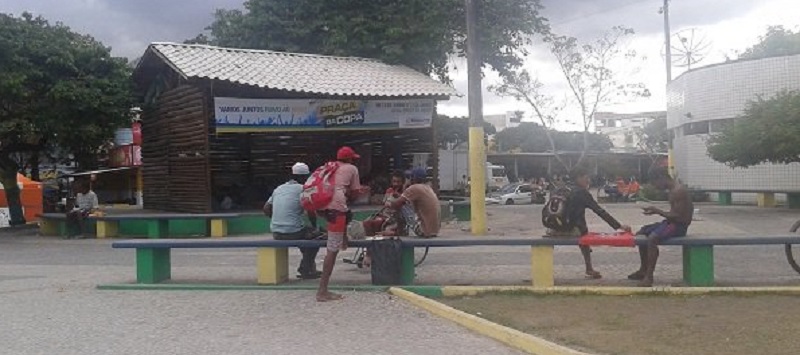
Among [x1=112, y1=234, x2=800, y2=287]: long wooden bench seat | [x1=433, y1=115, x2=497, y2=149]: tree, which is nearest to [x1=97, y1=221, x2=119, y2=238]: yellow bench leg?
[x1=112, y1=234, x2=800, y2=287]: long wooden bench seat

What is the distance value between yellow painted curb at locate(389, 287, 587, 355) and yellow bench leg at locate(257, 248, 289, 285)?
5.54ft

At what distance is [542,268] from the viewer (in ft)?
28.7

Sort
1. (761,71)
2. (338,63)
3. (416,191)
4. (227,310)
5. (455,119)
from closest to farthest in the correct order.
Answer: (227,310), (416,191), (338,63), (761,71), (455,119)

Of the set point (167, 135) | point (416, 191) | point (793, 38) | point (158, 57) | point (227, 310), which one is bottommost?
point (227, 310)

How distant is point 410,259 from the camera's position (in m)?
9.21

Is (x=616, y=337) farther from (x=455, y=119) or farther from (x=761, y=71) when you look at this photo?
(x=455, y=119)

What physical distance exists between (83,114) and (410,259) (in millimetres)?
13446

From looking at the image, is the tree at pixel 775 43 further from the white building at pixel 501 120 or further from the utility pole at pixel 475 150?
the white building at pixel 501 120

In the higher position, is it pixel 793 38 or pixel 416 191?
pixel 793 38

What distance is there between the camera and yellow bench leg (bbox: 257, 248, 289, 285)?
9.38 m

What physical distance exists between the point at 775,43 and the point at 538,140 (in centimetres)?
3108

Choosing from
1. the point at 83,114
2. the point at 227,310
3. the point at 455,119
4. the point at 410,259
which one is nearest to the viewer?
the point at 227,310

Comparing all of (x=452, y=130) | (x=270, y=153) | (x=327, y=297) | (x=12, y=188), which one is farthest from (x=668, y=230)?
(x=452, y=130)

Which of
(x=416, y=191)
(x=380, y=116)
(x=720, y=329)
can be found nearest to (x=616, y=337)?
(x=720, y=329)
